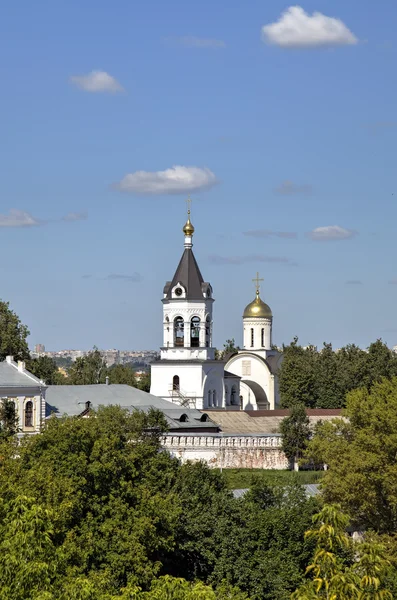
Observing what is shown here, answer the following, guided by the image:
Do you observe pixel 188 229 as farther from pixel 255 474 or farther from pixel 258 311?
pixel 255 474

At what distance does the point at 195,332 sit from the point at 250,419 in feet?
15.5

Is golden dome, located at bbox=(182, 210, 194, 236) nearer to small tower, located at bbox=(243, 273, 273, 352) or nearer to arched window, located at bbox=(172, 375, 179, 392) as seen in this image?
arched window, located at bbox=(172, 375, 179, 392)

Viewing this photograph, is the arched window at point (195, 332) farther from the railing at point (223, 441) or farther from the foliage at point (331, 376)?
the foliage at point (331, 376)

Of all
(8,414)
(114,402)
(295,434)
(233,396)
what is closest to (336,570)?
(8,414)

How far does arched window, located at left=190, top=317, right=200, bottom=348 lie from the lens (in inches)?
2345

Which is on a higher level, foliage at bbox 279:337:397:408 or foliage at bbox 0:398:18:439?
foliage at bbox 279:337:397:408

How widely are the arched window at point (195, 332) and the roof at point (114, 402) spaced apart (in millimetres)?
4654

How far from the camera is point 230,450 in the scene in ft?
171

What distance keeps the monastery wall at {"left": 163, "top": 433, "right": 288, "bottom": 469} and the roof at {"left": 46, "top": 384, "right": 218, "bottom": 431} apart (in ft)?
2.56

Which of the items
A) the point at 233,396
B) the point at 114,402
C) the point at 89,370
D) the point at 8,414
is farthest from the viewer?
the point at 89,370

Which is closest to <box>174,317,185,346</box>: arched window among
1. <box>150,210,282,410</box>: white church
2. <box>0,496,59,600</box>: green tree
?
<box>150,210,282,410</box>: white church

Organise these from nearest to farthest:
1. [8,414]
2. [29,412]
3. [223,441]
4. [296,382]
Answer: [8,414] → [29,412] → [223,441] → [296,382]

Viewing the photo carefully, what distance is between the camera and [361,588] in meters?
17.9

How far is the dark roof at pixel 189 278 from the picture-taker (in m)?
59.6
